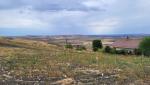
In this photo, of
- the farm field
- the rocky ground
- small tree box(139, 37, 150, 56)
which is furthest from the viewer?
small tree box(139, 37, 150, 56)

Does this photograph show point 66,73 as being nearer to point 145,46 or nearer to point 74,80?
point 74,80

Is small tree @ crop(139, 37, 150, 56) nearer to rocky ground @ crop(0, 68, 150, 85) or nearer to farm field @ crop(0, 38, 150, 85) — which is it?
farm field @ crop(0, 38, 150, 85)

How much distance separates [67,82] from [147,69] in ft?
20.7

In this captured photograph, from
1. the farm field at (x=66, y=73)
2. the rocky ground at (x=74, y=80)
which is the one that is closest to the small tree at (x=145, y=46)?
the farm field at (x=66, y=73)

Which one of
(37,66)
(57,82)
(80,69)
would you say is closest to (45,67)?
(37,66)

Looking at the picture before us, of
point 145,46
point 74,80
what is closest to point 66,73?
point 74,80

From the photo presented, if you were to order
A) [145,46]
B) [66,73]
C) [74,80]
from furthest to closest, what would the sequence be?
[145,46]
[66,73]
[74,80]

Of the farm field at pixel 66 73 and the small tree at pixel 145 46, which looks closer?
the farm field at pixel 66 73

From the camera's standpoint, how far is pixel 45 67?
2000cm

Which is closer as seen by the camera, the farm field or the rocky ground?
the rocky ground

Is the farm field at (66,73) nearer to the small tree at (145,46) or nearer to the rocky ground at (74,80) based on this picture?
the rocky ground at (74,80)

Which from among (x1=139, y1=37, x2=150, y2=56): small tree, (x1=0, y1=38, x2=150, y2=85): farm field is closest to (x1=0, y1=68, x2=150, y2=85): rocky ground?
(x1=0, y1=38, x2=150, y2=85): farm field

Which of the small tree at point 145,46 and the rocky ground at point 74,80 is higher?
the rocky ground at point 74,80

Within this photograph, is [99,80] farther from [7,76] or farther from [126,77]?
[7,76]
